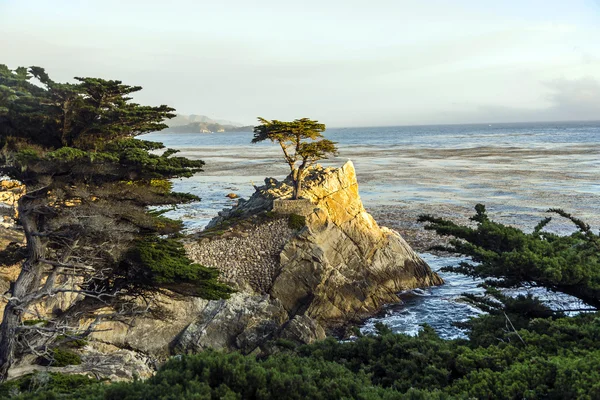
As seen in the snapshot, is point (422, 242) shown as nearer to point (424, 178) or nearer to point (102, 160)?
point (102, 160)

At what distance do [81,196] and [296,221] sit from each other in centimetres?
1295

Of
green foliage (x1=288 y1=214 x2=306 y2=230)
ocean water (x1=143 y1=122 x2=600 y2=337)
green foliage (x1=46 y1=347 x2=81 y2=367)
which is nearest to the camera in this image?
green foliage (x1=46 y1=347 x2=81 y2=367)

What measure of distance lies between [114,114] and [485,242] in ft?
30.9

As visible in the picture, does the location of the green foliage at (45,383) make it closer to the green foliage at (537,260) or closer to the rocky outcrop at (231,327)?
the rocky outcrop at (231,327)

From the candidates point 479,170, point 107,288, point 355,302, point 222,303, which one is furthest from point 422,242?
point 479,170

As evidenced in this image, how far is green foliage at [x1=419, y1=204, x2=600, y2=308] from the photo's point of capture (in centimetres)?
976

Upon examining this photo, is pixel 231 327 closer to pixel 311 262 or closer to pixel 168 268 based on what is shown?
pixel 311 262

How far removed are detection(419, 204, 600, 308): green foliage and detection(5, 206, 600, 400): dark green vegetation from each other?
0.03 m

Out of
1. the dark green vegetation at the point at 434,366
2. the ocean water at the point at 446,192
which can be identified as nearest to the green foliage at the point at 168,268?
the dark green vegetation at the point at 434,366

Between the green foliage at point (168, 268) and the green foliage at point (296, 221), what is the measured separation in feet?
33.4

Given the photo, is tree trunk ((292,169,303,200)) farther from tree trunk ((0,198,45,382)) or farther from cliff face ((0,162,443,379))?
tree trunk ((0,198,45,382))

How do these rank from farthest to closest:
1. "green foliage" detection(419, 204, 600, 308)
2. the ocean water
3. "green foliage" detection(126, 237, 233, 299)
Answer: the ocean water, "green foliage" detection(126, 237, 233, 299), "green foliage" detection(419, 204, 600, 308)

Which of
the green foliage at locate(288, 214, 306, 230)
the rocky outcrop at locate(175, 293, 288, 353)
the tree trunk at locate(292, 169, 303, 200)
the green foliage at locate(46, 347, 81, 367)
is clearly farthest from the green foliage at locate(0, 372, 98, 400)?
the tree trunk at locate(292, 169, 303, 200)

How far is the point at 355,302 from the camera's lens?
69.4 ft
